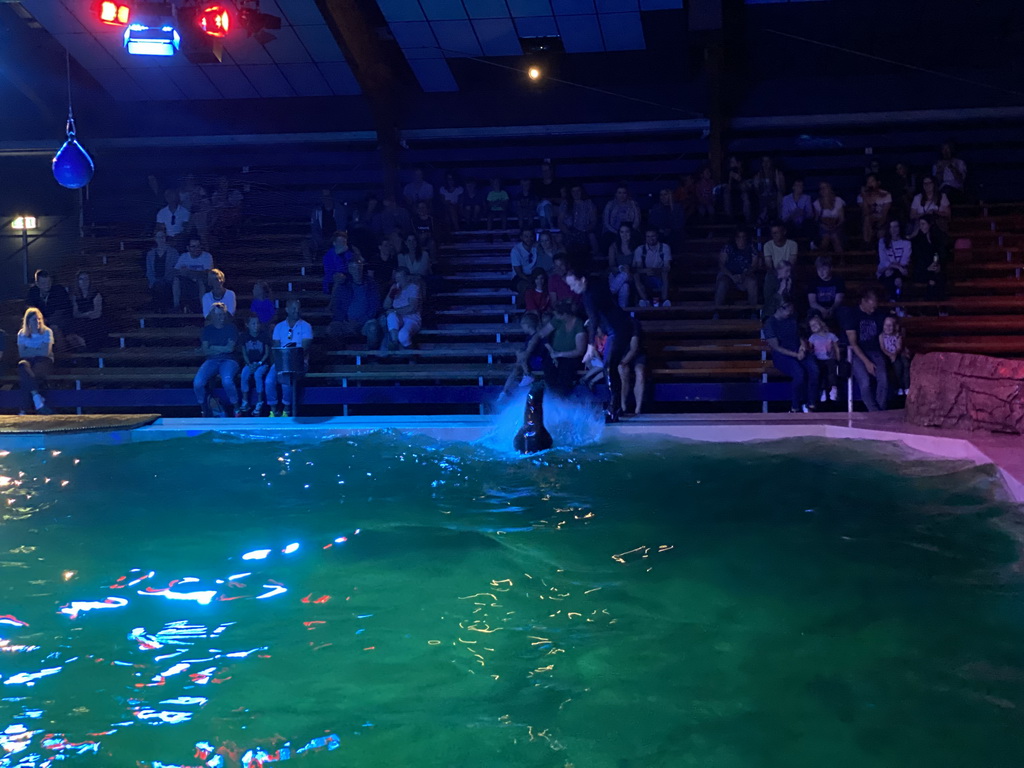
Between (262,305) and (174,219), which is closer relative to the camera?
(262,305)

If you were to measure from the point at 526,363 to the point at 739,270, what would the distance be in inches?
135

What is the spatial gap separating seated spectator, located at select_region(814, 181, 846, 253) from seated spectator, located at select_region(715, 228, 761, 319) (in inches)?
49.1

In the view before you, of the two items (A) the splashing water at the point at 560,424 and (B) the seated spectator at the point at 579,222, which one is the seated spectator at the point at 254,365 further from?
(B) the seated spectator at the point at 579,222

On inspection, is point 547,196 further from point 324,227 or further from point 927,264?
point 927,264

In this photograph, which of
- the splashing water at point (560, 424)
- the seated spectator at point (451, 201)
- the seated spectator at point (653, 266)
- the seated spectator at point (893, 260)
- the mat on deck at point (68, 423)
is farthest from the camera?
the seated spectator at point (451, 201)

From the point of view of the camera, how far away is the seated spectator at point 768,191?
40.9 ft

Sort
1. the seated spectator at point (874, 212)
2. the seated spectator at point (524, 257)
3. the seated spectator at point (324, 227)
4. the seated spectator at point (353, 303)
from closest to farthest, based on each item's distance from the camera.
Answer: the seated spectator at point (353, 303)
the seated spectator at point (524, 257)
the seated spectator at point (874, 212)
the seated spectator at point (324, 227)

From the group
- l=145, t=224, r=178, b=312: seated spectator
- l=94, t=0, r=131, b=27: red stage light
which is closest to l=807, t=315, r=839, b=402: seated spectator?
l=94, t=0, r=131, b=27: red stage light

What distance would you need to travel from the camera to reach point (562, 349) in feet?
28.4

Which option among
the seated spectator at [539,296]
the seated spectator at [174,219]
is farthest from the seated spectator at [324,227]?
the seated spectator at [539,296]

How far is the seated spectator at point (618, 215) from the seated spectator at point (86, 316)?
640 centimetres

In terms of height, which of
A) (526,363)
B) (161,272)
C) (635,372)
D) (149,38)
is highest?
(149,38)

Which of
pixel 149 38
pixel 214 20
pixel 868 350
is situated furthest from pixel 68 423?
pixel 868 350

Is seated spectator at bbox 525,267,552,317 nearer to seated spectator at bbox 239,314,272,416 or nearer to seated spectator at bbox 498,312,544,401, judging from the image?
seated spectator at bbox 498,312,544,401
